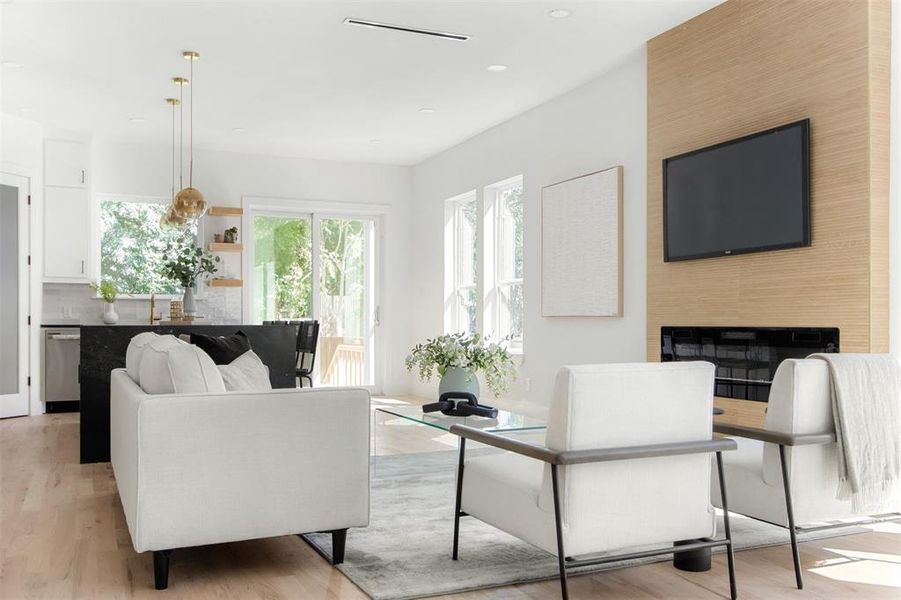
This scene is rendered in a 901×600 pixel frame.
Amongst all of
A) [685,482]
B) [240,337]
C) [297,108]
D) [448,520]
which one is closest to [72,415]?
[297,108]

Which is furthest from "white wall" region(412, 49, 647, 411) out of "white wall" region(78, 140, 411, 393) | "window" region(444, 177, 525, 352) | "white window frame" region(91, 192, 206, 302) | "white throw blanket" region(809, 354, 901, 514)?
"white window frame" region(91, 192, 206, 302)

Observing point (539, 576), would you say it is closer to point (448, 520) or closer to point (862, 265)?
point (448, 520)

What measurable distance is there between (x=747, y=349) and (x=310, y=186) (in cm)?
610

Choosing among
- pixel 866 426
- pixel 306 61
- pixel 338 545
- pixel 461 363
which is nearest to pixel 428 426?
pixel 461 363

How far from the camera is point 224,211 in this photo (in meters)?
8.71

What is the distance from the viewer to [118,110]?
7.22 meters

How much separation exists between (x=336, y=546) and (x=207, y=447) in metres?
0.61

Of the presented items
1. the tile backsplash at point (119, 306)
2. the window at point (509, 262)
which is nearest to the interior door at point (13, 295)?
the tile backsplash at point (119, 306)

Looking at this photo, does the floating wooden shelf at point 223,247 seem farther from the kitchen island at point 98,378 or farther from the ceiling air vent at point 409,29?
the ceiling air vent at point 409,29

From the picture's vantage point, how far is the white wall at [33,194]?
24.4ft

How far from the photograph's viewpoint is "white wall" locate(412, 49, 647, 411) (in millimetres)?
5730

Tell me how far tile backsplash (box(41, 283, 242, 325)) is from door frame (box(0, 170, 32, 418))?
21.2 inches

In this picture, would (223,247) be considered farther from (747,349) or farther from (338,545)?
(338,545)

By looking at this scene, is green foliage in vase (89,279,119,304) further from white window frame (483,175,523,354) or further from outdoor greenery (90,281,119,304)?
white window frame (483,175,523,354)
